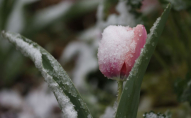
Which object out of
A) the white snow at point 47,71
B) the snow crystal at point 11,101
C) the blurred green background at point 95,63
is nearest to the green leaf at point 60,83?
the white snow at point 47,71

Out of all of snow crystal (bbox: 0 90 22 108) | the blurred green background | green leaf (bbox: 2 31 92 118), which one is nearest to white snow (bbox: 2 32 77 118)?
green leaf (bbox: 2 31 92 118)

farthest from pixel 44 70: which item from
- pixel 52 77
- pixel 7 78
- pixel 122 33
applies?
pixel 7 78

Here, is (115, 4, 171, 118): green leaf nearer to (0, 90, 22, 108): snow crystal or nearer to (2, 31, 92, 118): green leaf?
(2, 31, 92, 118): green leaf

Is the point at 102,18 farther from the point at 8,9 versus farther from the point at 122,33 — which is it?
the point at 8,9

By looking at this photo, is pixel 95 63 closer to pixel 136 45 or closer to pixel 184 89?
pixel 184 89

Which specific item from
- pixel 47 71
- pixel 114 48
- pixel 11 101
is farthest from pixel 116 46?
pixel 11 101
